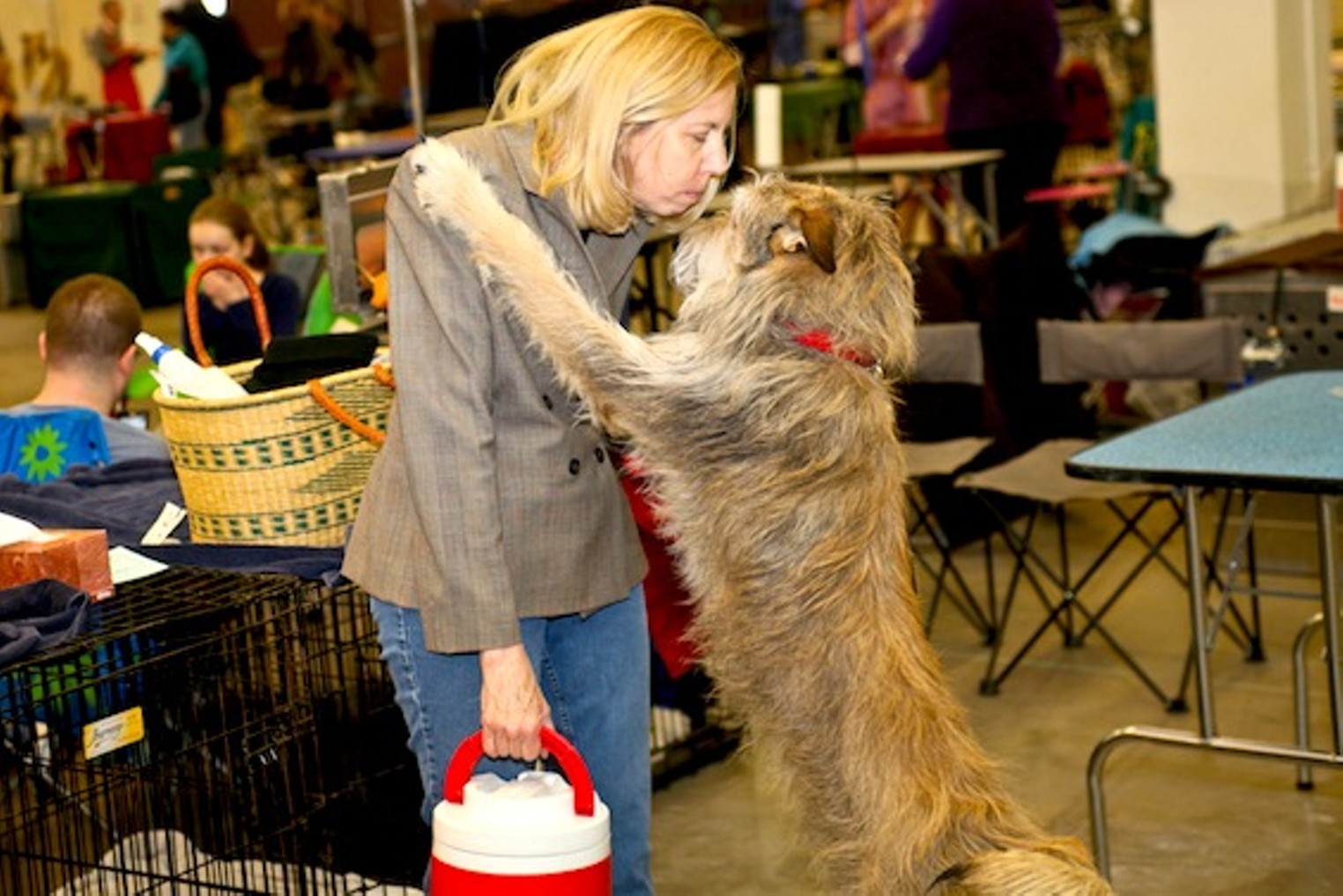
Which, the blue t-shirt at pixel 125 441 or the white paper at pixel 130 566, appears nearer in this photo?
the white paper at pixel 130 566

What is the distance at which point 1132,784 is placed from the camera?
463 cm

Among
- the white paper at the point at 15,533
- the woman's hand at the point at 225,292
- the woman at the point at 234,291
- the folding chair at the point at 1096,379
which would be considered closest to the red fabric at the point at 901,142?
the folding chair at the point at 1096,379

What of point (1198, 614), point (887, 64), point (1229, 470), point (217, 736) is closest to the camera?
point (217, 736)

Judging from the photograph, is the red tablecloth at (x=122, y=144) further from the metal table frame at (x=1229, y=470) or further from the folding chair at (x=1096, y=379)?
the metal table frame at (x=1229, y=470)

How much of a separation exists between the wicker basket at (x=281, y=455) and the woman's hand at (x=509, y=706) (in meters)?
0.91

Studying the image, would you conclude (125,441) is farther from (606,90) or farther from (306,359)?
(606,90)

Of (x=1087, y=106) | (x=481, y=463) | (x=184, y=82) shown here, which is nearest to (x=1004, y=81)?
(x=1087, y=106)

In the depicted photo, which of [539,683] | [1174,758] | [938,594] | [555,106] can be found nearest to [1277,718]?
[1174,758]

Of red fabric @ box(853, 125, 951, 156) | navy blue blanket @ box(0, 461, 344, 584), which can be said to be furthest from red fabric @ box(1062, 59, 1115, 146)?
navy blue blanket @ box(0, 461, 344, 584)

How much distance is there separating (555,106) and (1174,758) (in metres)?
2.89

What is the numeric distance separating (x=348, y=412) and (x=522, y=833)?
1.05m

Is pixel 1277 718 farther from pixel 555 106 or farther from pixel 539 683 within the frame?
pixel 555 106

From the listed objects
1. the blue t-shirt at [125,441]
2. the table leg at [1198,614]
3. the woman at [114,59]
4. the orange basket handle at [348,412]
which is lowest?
the table leg at [1198,614]

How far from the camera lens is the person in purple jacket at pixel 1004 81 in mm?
8172
